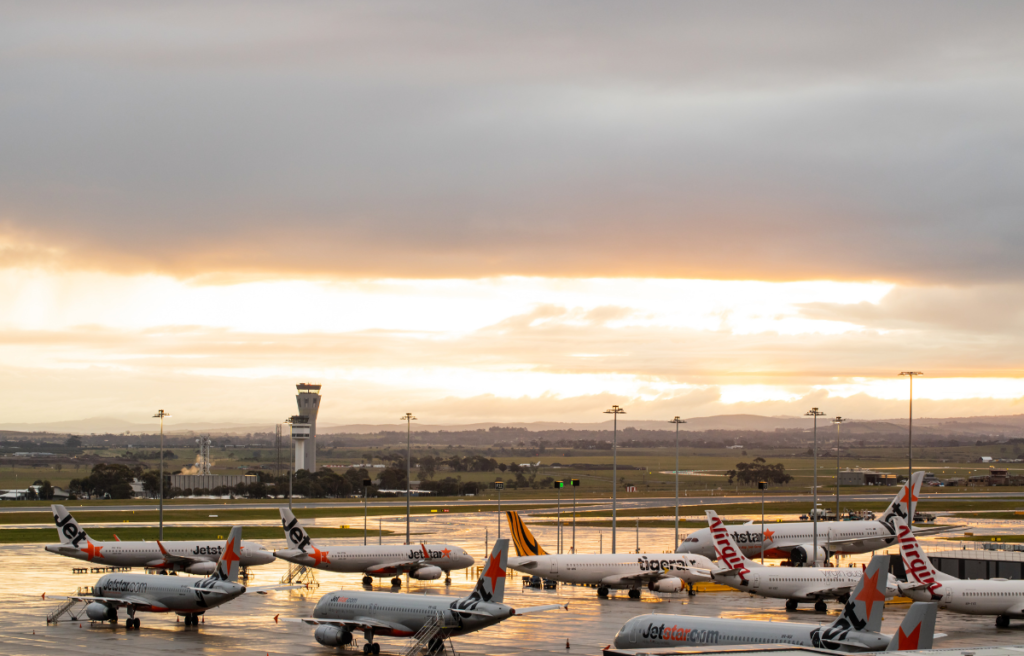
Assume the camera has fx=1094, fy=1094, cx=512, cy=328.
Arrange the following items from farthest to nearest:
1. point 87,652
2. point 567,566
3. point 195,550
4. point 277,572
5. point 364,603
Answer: point 277,572, point 195,550, point 567,566, point 364,603, point 87,652

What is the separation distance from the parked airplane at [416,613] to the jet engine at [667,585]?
2720 cm

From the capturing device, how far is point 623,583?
290 ft

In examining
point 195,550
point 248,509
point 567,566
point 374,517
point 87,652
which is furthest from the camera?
point 248,509

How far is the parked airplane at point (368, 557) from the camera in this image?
92812 mm

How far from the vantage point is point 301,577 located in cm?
9775

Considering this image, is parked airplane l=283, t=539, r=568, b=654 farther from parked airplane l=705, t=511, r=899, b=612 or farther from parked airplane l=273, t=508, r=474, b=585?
parked airplane l=273, t=508, r=474, b=585

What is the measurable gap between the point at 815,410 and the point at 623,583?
29505 mm

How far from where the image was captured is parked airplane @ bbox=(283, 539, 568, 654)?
2386 inches

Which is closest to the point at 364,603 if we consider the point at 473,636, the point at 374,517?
the point at 473,636

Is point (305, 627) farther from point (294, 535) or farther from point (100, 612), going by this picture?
→ point (294, 535)

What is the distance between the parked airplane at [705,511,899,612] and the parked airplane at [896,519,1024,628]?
22.2ft

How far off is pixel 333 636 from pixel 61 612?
2219 cm

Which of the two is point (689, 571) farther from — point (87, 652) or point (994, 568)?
point (87, 652)

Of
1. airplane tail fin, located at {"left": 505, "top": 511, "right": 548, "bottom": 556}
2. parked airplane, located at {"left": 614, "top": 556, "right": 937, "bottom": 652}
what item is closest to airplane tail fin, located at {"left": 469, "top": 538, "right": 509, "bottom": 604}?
parked airplane, located at {"left": 614, "top": 556, "right": 937, "bottom": 652}
